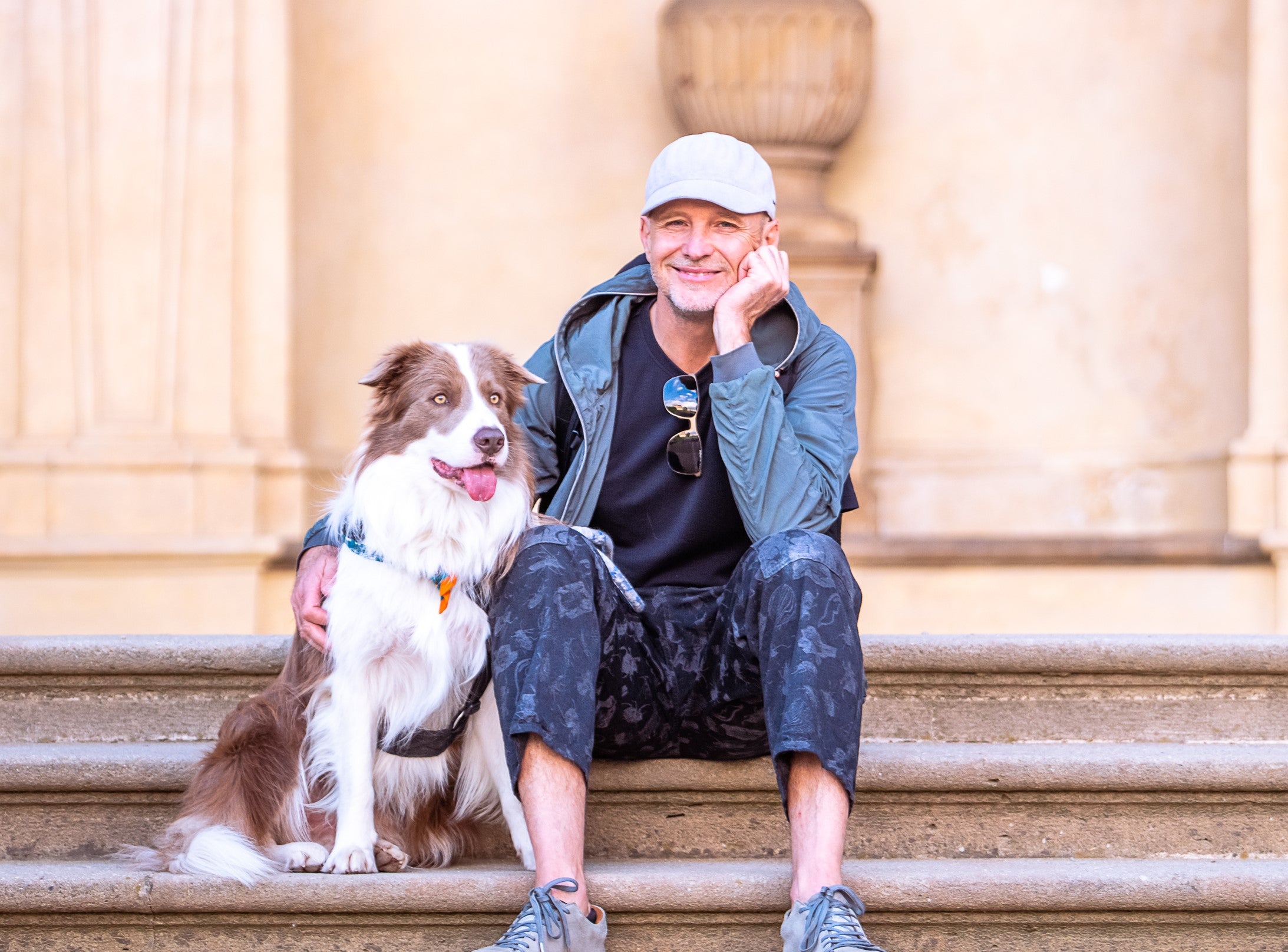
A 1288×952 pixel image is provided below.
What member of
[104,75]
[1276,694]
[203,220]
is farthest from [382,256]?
[1276,694]

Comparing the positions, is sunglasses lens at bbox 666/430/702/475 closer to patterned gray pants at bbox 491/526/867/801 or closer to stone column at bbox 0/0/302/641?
patterned gray pants at bbox 491/526/867/801

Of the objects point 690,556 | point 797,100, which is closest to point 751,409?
point 690,556

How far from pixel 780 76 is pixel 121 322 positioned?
2.07 m

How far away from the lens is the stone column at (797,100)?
4.23 metres

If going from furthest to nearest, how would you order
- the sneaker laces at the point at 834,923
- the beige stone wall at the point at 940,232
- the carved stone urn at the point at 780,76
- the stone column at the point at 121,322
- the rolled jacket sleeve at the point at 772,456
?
the beige stone wall at the point at 940,232, the carved stone urn at the point at 780,76, the stone column at the point at 121,322, the rolled jacket sleeve at the point at 772,456, the sneaker laces at the point at 834,923

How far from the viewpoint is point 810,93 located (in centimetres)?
428

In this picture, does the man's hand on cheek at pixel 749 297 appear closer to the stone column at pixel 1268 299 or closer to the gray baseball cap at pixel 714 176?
the gray baseball cap at pixel 714 176

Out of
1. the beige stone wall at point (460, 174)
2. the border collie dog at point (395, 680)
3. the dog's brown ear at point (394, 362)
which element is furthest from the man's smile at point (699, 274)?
the beige stone wall at point (460, 174)

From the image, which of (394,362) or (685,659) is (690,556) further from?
(394,362)

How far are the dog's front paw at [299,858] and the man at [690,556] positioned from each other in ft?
1.10

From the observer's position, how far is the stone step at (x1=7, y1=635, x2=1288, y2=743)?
2.44 metres

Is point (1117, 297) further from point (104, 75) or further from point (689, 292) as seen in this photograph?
point (104, 75)

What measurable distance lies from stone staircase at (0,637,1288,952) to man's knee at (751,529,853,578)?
0.39 m

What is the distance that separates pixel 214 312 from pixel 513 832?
7.93ft
